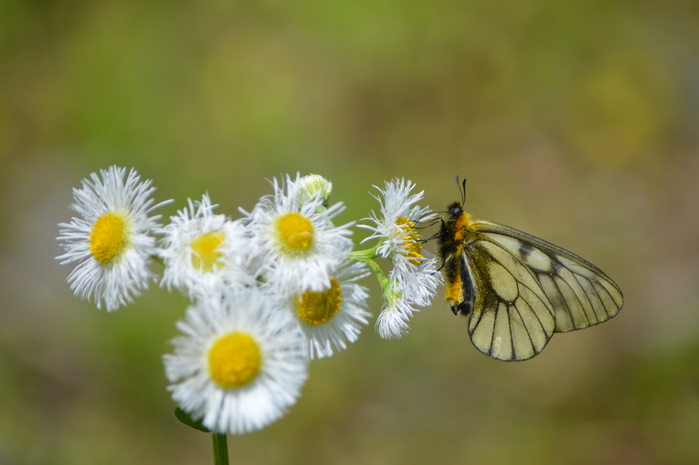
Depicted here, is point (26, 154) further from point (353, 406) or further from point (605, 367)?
point (605, 367)

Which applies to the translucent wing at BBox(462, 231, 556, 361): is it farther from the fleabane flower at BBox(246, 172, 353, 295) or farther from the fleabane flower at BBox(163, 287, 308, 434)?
the fleabane flower at BBox(163, 287, 308, 434)

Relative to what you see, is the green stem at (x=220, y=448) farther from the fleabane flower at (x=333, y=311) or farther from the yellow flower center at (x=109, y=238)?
the yellow flower center at (x=109, y=238)

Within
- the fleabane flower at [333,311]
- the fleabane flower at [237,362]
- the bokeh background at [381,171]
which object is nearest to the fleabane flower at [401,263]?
the fleabane flower at [333,311]

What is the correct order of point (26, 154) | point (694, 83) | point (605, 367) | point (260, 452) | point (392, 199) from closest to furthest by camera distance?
point (392, 199), point (260, 452), point (605, 367), point (26, 154), point (694, 83)

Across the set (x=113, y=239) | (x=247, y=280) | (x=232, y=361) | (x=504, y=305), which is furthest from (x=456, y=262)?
(x=113, y=239)

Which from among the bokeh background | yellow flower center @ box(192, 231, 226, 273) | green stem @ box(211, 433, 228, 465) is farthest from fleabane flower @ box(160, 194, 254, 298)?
the bokeh background

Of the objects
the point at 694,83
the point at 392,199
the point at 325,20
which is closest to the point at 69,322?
the point at 392,199
